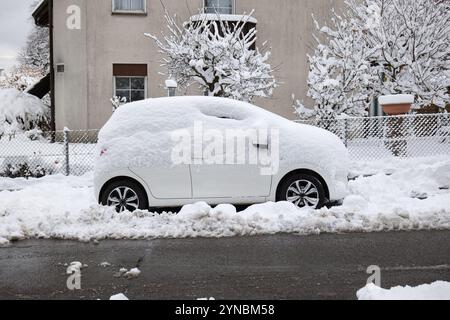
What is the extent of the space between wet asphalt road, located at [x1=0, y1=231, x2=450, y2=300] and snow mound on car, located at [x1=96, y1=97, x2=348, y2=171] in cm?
155

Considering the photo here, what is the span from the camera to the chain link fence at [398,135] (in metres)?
12.1

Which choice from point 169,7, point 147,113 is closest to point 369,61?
point 169,7

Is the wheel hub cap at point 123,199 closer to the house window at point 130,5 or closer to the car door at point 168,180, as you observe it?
the car door at point 168,180

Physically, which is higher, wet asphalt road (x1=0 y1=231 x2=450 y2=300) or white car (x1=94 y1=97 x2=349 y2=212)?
white car (x1=94 y1=97 x2=349 y2=212)

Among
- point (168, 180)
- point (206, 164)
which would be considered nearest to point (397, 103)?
point (206, 164)

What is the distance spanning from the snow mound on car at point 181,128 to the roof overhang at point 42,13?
565 inches

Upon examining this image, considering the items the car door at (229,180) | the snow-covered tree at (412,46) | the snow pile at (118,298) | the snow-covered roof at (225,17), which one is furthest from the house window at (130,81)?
the snow pile at (118,298)

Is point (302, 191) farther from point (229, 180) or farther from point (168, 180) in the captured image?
point (168, 180)

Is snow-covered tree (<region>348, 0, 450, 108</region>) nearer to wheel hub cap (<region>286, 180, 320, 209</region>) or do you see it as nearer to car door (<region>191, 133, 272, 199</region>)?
wheel hub cap (<region>286, 180, 320, 209</region>)

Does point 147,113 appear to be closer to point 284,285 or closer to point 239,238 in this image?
point 239,238

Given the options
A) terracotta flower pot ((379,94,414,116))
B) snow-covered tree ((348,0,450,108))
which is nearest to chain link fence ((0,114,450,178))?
terracotta flower pot ((379,94,414,116))

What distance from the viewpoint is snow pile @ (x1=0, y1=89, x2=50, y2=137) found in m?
18.5

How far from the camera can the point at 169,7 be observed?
18766mm

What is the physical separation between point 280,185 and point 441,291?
3.82 metres
